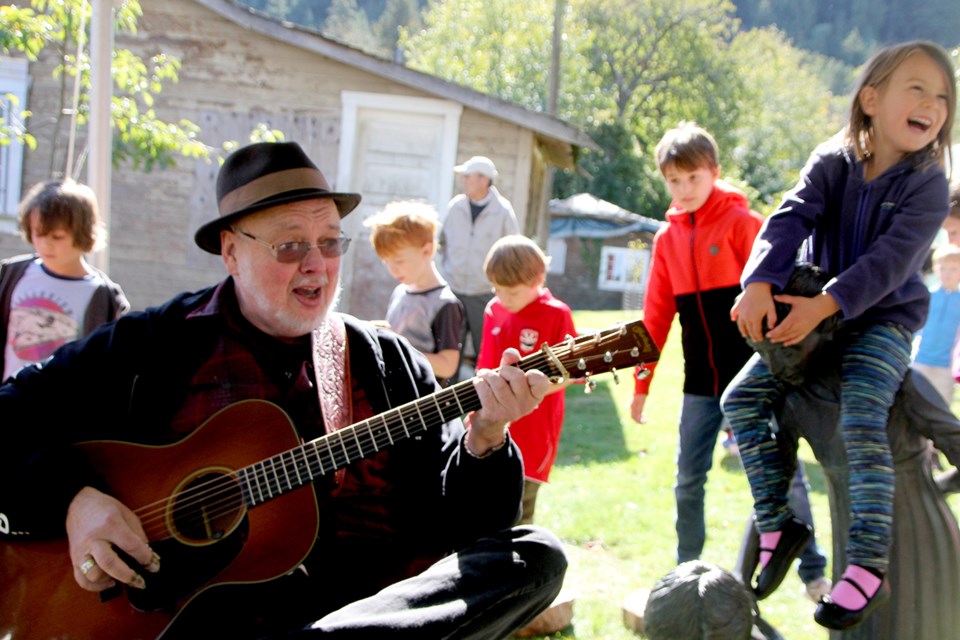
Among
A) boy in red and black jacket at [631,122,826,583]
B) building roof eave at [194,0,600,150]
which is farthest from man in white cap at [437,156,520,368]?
boy in red and black jacket at [631,122,826,583]

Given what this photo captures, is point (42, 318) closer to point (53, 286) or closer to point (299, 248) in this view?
point (53, 286)

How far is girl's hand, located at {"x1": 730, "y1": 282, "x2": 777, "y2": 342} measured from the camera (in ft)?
8.15

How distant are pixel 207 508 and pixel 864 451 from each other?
1781mm

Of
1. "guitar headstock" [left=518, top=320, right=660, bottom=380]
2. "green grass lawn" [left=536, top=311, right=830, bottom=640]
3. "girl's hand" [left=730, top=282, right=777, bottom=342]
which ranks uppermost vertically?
"girl's hand" [left=730, top=282, right=777, bottom=342]

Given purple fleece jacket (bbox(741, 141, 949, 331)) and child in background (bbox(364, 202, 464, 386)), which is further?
child in background (bbox(364, 202, 464, 386))

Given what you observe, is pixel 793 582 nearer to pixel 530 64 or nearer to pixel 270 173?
pixel 270 173

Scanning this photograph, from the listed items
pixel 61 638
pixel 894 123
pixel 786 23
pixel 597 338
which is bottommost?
pixel 61 638

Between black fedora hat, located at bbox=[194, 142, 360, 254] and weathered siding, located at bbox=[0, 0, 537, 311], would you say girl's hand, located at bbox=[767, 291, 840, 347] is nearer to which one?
black fedora hat, located at bbox=[194, 142, 360, 254]

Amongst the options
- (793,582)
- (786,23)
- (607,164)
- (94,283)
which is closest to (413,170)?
(94,283)

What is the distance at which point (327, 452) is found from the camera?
90.3 inches

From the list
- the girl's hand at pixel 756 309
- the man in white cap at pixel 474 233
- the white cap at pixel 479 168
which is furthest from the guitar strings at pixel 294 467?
the white cap at pixel 479 168

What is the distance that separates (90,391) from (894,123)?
2.42 meters

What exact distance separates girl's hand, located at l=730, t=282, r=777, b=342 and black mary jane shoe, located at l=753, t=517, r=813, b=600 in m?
0.58

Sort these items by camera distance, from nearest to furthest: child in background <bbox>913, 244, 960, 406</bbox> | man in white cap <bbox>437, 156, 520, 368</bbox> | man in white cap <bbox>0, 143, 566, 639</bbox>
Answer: man in white cap <bbox>0, 143, 566, 639</bbox>
child in background <bbox>913, 244, 960, 406</bbox>
man in white cap <bbox>437, 156, 520, 368</bbox>
